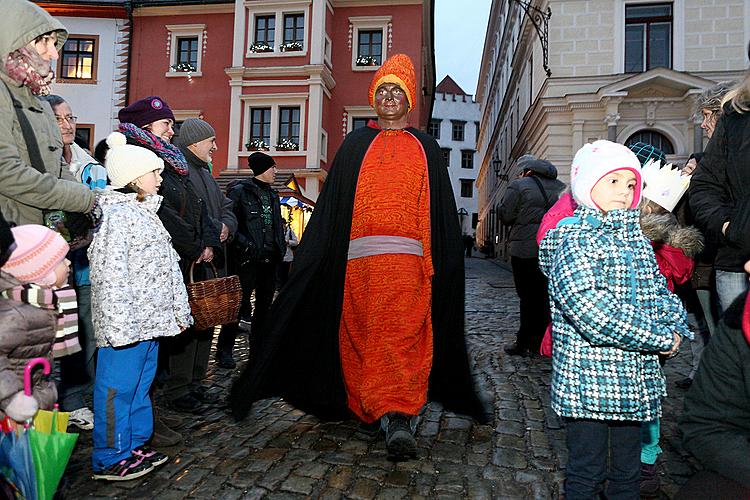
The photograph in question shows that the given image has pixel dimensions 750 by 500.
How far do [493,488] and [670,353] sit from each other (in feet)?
3.82

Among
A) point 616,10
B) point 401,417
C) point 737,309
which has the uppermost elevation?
point 616,10

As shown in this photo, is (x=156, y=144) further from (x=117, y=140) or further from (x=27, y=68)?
(x=27, y=68)

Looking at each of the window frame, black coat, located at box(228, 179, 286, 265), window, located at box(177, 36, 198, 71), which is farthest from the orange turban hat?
the window frame

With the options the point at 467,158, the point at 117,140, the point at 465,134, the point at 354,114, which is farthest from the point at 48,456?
the point at 465,134

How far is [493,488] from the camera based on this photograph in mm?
2842

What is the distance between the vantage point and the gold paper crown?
2984 millimetres

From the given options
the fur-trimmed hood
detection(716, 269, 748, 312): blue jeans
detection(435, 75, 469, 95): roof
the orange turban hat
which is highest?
detection(435, 75, 469, 95): roof

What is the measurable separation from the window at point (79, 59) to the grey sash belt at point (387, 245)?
23.0 metres

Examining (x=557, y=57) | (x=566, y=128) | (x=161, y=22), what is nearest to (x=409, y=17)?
(x=557, y=57)

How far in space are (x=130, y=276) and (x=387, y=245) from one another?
147 centimetres

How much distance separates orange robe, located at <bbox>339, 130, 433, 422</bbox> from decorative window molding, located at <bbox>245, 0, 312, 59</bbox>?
1909 cm

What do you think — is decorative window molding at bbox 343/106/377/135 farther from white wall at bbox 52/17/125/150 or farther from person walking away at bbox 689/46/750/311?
person walking away at bbox 689/46/750/311

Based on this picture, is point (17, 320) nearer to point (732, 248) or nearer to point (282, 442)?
point (282, 442)

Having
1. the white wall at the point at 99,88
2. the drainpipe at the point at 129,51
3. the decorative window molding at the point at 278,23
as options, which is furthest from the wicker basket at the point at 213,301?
the drainpipe at the point at 129,51
